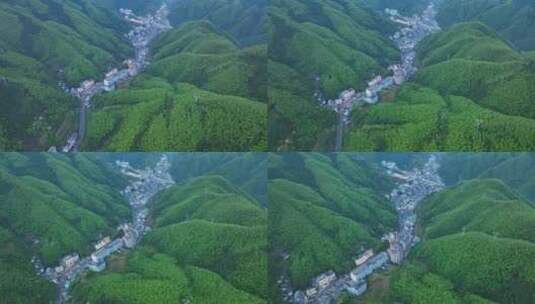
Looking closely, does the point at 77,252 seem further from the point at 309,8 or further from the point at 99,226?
the point at 309,8

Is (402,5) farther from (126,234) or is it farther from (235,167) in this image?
(126,234)

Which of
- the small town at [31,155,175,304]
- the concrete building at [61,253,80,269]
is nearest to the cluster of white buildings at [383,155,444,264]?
the small town at [31,155,175,304]

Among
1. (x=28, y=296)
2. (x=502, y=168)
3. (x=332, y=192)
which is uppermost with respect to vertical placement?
(x=502, y=168)

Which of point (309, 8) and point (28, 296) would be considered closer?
point (28, 296)

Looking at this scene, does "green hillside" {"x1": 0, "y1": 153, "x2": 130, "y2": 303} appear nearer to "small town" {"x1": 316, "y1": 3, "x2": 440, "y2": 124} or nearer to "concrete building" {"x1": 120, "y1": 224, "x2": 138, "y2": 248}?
"concrete building" {"x1": 120, "y1": 224, "x2": 138, "y2": 248}

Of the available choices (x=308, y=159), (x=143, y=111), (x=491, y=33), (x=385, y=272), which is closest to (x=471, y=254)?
(x=385, y=272)

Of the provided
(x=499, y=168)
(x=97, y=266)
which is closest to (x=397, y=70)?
(x=499, y=168)

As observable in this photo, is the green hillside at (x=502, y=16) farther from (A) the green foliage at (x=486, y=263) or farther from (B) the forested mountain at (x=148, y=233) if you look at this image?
(B) the forested mountain at (x=148, y=233)
